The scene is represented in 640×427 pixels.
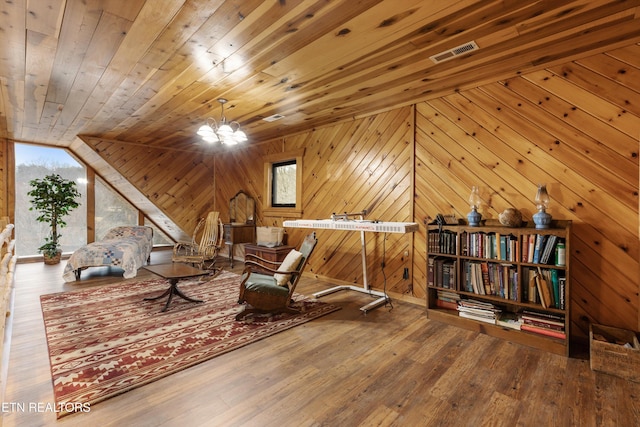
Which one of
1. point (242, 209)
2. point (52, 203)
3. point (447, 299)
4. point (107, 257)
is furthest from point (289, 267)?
point (52, 203)

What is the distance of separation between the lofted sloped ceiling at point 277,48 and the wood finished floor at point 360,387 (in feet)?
8.39

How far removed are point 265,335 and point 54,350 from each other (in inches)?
69.6

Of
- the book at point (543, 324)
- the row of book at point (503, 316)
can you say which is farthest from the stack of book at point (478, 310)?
the book at point (543, 324)

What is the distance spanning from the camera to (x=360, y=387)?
214cm

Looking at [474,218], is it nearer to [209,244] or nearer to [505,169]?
[505,169]

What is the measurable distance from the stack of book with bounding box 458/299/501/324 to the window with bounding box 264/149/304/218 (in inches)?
124

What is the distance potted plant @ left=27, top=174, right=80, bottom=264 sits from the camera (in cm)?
599

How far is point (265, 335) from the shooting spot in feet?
9.64

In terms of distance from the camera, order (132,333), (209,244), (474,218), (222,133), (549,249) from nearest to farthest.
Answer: (549,249) → (132,333) → (474,218) → (222,133) → (209,244)

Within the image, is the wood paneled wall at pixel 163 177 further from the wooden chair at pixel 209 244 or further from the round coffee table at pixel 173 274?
the round coffee table at pixel 173 274

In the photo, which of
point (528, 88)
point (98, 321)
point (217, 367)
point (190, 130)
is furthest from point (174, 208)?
point (528, 88)

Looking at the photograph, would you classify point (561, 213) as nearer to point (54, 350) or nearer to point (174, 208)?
point (54, 350)

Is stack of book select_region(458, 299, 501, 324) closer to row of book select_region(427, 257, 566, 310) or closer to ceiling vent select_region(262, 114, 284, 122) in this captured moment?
row of book select_region(427, 257, 566, 310)

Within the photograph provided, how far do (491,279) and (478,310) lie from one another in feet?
1.14
